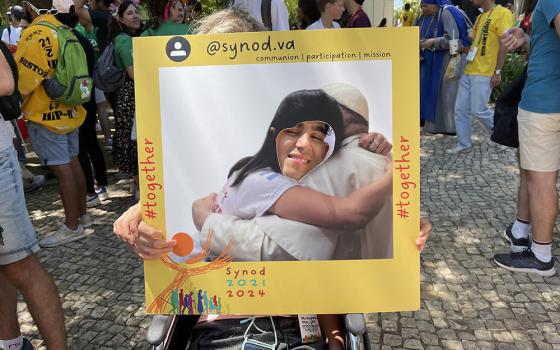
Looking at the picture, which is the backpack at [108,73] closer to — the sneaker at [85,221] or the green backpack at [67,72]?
the green backpack at [67,72]

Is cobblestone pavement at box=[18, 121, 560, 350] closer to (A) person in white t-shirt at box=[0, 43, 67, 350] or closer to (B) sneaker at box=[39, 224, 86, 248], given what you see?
(B) sneaker at box=[39, 224, 86, 248]

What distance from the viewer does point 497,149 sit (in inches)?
246

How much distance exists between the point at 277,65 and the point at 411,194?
0.51 m

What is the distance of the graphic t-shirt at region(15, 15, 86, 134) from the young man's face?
2.77 metres

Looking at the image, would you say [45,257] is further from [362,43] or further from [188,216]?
[362,43]

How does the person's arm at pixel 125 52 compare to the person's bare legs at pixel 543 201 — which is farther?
the person's arm at pixel 125 52

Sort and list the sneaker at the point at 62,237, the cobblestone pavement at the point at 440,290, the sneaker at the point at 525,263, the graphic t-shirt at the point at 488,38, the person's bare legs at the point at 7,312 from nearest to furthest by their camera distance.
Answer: the person's bare legs at the point at 7,312
the cobblestone pavement at the point at 440,290
the sneaker at the point at 525,263
the sneaker at the point at 62,237
the graphic t-shirt at the point at 488,38

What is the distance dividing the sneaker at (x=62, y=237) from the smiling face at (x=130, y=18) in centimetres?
179

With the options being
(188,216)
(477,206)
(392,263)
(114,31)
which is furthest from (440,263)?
(114,31)

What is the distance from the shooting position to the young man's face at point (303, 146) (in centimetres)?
142

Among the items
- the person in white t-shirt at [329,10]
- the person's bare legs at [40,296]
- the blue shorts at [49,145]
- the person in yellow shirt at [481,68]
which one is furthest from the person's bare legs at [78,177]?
the person in yellow shirt at [481,68]

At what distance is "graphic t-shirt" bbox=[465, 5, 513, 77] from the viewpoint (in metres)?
5.38

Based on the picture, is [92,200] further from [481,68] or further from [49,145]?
[481,68]

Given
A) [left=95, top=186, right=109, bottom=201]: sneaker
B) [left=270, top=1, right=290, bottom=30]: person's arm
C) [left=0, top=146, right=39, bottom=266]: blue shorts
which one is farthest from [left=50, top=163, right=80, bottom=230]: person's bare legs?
[left=270, top=1, right=290, bottom=30]: person's arm
